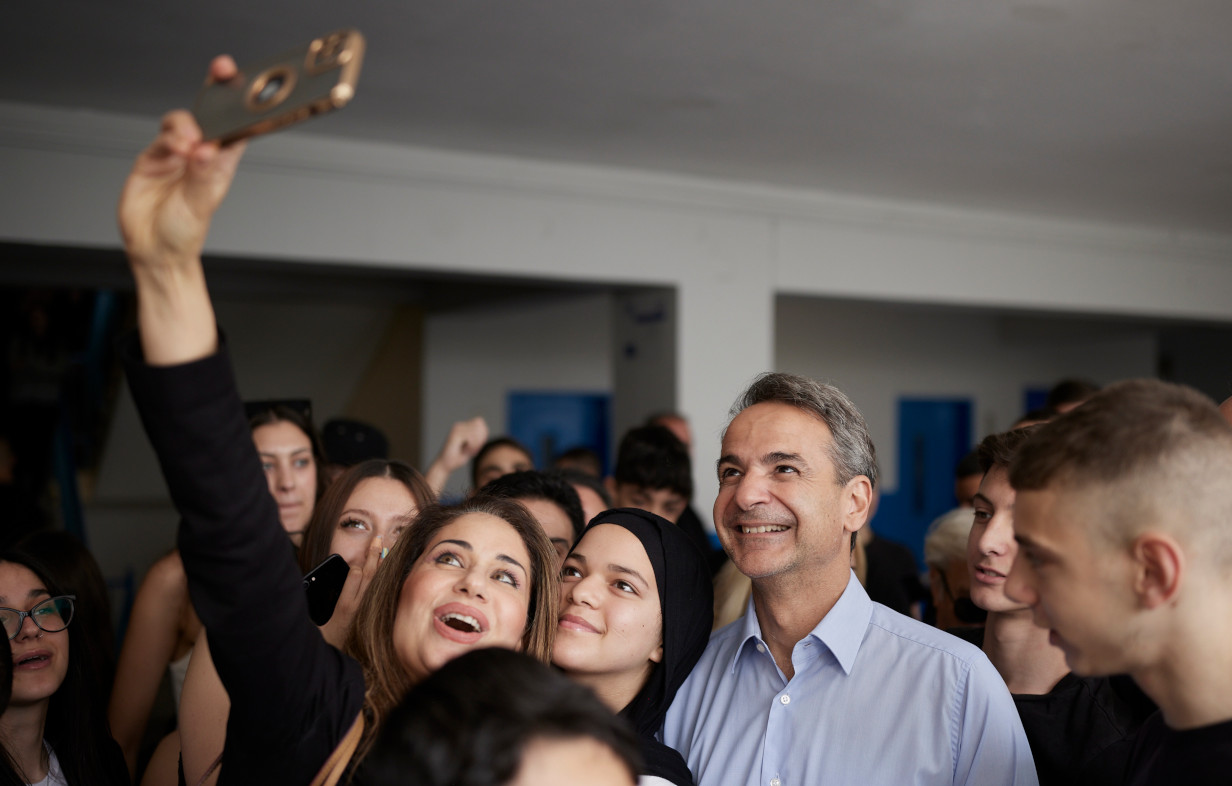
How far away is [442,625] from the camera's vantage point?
1.70 m

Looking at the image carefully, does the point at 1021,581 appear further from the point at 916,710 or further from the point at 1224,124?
the point at 1224,124

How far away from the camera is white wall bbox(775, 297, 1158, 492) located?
10.1m

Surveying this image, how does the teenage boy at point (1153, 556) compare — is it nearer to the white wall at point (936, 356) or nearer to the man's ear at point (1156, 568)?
the man's ear at point (1156, 568)

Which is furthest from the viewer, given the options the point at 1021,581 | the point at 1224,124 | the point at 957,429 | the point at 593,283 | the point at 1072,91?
the point at 957,429

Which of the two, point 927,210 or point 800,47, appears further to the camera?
point 927,210

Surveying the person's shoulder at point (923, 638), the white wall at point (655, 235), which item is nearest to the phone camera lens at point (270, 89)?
the person's shoulder at point (923, 638)

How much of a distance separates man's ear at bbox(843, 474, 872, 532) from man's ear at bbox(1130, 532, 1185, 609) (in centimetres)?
86

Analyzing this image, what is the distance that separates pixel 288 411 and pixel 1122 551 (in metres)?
2.66

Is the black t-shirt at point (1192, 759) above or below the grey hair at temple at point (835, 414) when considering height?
below

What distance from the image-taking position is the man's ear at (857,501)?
2.03 meters

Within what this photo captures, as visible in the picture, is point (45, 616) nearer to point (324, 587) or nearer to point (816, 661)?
point (324, 587)

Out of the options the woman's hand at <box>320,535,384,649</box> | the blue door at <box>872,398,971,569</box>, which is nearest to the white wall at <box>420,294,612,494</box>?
the blue door at <box>872,398,971,569</box>

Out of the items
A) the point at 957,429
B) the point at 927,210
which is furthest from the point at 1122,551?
the point at 957,429

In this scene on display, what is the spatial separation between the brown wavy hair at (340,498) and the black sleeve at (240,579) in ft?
4.15
